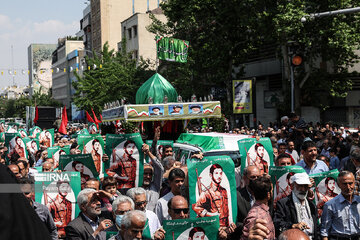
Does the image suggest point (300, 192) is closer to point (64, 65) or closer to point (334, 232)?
point (334, 232)

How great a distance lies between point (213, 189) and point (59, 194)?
2146 mm

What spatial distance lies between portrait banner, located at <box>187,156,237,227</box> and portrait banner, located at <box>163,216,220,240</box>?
28.8 inches

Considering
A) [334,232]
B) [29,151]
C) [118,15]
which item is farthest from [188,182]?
[118,15]

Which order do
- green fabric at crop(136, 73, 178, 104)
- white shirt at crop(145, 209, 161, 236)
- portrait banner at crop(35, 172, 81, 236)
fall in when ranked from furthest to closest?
green fabric at crop(136, 73, 178, 104)
portrait banner at crop(35, 172, 81, 236)
white shirt at crop(145, 209, 161, 236)

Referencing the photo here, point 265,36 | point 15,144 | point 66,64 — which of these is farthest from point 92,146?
point 66,64

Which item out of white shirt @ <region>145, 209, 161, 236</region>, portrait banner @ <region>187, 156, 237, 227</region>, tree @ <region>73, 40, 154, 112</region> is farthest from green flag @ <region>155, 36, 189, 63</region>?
tree @ <region>73, 40, 154, 112</region>

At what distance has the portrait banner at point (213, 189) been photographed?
5421 mm

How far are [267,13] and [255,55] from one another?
33.5 ft

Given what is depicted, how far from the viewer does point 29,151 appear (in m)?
13.8

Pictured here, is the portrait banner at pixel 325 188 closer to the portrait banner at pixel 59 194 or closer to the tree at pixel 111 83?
the portrait banner at pixel 59 194

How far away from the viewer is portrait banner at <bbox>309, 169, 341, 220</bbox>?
21.0ft

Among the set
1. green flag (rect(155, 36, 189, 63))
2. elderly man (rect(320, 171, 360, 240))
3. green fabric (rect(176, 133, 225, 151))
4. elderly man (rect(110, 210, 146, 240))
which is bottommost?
elderly man (rect(320, 171, 360, 240))

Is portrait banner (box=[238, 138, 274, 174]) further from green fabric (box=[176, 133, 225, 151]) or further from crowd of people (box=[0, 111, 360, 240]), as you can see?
green fabric (box=[176, 133, 225, 151])

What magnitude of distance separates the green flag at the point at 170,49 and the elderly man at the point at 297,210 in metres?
13.1
